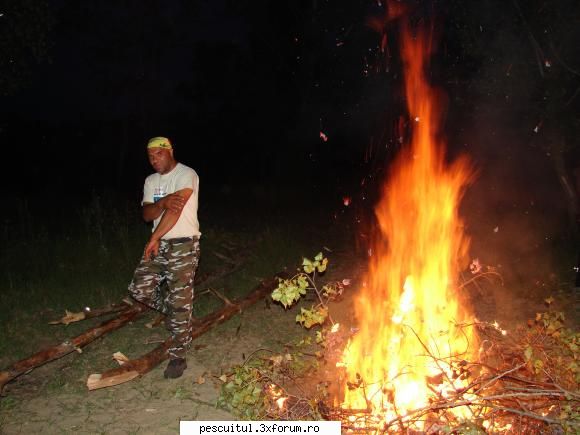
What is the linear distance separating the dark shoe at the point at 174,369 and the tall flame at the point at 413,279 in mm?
1624

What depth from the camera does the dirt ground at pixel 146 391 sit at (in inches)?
158

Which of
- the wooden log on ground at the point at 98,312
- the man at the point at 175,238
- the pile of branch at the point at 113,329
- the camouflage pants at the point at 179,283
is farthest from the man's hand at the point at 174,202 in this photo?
the wooden log on ground at the point at 98,312

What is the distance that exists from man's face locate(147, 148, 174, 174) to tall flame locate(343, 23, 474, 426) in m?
2.52

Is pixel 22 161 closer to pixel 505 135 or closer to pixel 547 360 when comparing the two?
pixel 505 135

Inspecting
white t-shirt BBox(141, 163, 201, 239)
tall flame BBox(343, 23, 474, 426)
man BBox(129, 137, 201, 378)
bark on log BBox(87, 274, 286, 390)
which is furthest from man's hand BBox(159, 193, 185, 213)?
tall flame BBox(343, 23, 474, 426)

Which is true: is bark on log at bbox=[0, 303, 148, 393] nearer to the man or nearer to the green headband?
the man

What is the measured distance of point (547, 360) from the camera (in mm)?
4305

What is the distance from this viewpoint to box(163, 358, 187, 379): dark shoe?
4.70 meters

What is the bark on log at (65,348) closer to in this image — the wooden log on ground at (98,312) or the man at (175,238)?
the wooden log on ground at (98,312)

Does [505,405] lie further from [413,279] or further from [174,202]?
[174,202]

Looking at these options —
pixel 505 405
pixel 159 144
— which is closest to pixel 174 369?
pixel 159 144

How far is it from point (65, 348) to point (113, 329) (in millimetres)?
667

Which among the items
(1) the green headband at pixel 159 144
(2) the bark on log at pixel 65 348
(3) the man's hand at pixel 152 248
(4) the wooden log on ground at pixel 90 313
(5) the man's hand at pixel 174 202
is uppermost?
(1) the green headband at pixel 159 144

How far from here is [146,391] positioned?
4477 millimetres
